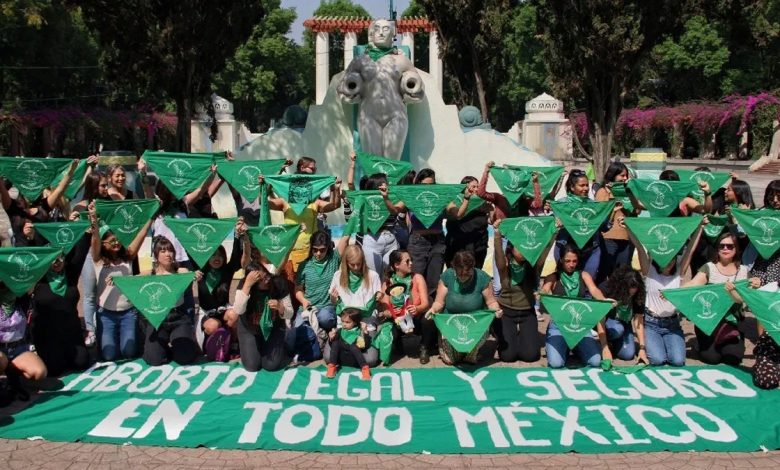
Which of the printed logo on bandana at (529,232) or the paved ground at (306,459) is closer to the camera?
the paved ground at (306,459)

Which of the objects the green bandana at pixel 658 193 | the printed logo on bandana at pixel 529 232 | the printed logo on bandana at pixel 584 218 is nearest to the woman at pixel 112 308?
→ the printed logo on bandana at pixel 529 232

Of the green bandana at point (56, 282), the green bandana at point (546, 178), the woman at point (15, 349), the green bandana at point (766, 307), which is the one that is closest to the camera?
the woman at point (15, 349)

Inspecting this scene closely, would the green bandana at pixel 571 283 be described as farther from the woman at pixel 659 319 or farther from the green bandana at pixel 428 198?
the green bandana at pixel 428 198

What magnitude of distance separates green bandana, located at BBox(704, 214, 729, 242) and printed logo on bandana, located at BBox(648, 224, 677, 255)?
0.63m

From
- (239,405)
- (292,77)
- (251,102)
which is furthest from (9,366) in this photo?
(292,77)

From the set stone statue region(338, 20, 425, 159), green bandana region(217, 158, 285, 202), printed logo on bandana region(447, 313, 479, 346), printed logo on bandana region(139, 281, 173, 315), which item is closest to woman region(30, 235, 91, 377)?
printed logo on bandana region(139, 281, 173, 315)

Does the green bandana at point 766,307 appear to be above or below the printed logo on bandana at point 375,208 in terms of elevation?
below

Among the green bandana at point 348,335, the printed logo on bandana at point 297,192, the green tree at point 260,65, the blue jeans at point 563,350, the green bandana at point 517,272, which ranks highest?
the green tree at point 260,65

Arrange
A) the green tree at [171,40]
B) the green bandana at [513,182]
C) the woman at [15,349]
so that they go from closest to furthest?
the woman at [15,349] → the green bandana at [513,182] → the green tree at [171,40]

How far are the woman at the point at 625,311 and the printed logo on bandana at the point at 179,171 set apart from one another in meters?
4.40

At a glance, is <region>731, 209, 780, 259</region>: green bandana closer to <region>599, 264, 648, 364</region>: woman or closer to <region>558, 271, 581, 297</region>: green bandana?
<region>599, 264, 648, 364</region>: woman

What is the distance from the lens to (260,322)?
6688 millimetres

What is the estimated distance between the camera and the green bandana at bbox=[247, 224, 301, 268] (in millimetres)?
7016

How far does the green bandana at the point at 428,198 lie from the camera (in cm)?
776
